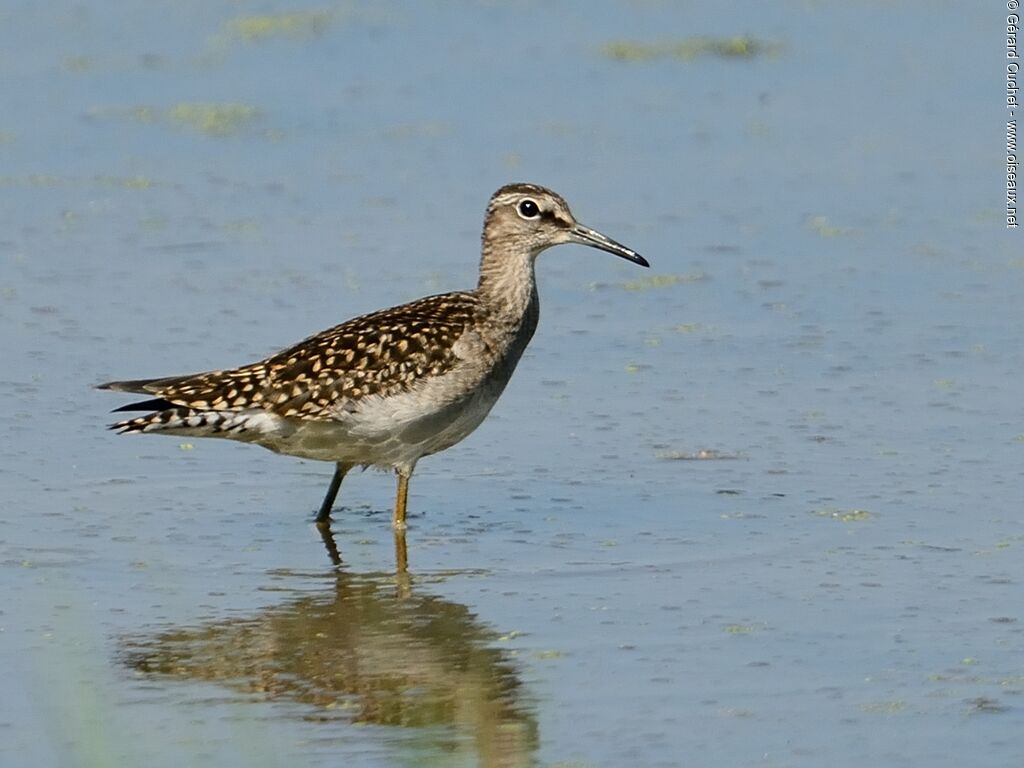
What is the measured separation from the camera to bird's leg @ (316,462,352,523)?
9.67m

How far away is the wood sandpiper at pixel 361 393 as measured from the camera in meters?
9.36

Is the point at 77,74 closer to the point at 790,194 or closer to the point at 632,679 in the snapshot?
the point at 790,194

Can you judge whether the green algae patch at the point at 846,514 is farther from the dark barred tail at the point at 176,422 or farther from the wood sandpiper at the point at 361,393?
the dark barred tail at the point at 176,422

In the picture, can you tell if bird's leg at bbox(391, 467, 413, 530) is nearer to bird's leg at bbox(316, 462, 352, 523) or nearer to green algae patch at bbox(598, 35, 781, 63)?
bird's leg at bbox(316, 462, 352, 523)

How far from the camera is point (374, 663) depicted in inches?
303

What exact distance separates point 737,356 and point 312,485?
2.52 m

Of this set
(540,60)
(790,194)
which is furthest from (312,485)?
(540,60)

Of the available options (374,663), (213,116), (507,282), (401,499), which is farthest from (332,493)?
(213,116)

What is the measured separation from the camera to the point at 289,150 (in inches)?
597

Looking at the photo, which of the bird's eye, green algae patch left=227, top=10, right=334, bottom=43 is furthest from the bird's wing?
green algae patch left=227, top=10, right=334, bottom=43

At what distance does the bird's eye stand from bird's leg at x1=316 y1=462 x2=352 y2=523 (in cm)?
146

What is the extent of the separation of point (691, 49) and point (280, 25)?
129 inches

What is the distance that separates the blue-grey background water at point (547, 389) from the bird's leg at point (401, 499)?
0.10 meters

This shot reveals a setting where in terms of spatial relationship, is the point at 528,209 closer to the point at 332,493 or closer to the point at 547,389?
the point at 547,389
